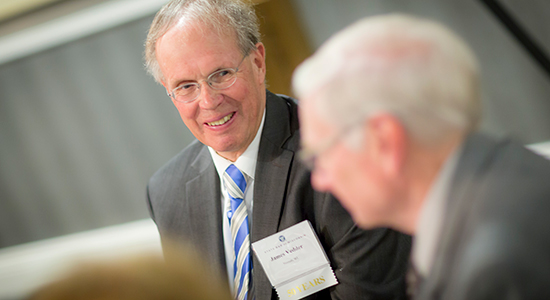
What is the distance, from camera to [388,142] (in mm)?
575

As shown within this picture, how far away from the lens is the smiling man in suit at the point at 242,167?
1279mm

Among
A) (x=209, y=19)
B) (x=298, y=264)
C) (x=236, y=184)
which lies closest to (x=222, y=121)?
(x=236, y=184)

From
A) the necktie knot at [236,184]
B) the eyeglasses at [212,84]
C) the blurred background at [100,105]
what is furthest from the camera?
the blurred background at [100,105]

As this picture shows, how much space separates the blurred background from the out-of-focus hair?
2201 mm

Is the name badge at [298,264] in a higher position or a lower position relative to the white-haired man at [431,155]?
lower

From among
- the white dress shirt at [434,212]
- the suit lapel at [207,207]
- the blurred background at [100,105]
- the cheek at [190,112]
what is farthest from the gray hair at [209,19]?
the blurred background at [100,105]

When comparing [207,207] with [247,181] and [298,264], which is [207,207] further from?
[298,264]

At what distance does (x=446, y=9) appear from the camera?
240 cm

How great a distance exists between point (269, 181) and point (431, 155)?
33.9 inches

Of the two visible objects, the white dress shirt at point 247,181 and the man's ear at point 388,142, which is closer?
the man's ear at point 388,142

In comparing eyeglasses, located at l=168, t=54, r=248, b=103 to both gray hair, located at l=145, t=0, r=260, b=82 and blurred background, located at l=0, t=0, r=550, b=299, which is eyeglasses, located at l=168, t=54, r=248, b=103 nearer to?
gray hair, located at l=145, t=0, r=260, b=82

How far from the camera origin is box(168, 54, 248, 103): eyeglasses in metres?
1.38

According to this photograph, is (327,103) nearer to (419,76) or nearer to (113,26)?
(419,76)

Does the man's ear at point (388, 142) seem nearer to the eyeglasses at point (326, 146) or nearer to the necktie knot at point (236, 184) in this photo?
the eyeglasses at point (326, 146)
